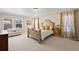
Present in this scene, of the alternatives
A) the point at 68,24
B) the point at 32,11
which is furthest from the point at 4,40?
the point at 68,24

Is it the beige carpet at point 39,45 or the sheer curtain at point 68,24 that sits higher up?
the sheer curtain at point 68,24

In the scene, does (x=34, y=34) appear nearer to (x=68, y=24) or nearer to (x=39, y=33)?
(x=39, y=33)

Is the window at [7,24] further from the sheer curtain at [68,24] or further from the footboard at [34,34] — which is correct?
the sheer curtain at [68,24]

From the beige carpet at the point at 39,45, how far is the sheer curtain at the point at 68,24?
150 millimetres

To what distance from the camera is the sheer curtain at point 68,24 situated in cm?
229

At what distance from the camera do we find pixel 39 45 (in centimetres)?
231

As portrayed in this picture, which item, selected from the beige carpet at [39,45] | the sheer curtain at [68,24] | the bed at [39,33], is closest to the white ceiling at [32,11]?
the sheer curtain at [68,24]

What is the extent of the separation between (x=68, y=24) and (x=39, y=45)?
0.80 metres

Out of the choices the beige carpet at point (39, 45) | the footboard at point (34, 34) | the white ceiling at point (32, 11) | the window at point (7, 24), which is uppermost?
the white ceiling at point (32, 11)

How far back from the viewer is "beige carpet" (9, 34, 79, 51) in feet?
7.49

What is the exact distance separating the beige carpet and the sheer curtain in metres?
0.15
